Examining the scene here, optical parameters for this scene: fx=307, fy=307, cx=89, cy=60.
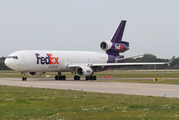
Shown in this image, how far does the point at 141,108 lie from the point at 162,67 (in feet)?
307

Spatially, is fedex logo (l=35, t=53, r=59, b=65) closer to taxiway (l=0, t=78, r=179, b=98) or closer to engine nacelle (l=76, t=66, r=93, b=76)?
engine nacelle (l=76, t=66, r=93, b=76)

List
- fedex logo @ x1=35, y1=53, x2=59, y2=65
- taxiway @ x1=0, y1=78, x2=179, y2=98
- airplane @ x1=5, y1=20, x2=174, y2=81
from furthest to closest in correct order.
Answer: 1. fedex logo @ x1=35, y1=53, x2=59, y2=65
2. airplane @ x1=5, y1=20, x2=174, y2=81
3. taxiway @ x1=0, y1=78, x2=179, y2=98

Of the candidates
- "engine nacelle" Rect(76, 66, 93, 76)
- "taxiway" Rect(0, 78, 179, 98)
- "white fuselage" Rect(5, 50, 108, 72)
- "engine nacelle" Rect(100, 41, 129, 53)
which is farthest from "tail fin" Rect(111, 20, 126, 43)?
"taxiway" Rect(0, 78, 179, 98)

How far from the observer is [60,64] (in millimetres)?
43406

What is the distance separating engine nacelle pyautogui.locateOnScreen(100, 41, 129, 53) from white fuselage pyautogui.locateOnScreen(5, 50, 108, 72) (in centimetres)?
333

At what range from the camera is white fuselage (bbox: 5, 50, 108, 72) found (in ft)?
129

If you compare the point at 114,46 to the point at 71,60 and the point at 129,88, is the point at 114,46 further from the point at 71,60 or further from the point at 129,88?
the point at 129,88

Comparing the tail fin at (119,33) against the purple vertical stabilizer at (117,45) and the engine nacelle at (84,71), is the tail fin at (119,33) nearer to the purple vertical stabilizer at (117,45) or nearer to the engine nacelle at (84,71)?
the purple vertical stabilizer at (117,45)

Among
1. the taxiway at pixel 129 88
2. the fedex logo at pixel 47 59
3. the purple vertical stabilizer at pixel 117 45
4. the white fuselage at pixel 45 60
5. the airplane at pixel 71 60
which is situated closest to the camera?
the taxiway at pixel 129 88

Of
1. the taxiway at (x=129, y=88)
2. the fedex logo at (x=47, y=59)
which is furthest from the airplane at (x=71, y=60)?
the taxiway at (x=129, y=88)

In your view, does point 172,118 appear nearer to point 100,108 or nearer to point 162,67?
point 100,108

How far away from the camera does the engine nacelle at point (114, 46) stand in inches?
1966

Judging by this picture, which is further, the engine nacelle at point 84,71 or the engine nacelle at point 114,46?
the engine nacelle at point 114,46

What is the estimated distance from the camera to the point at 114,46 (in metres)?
50.4
